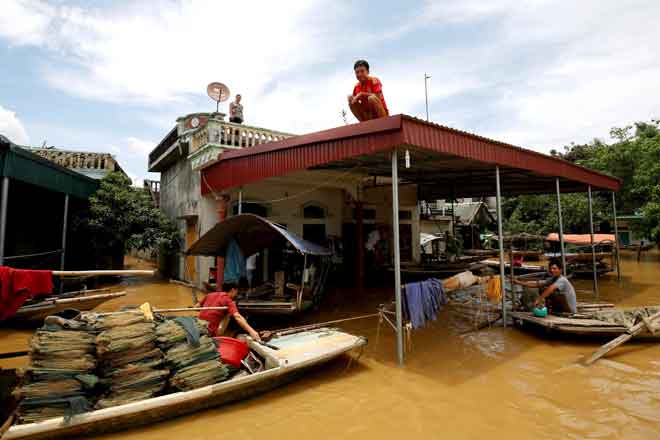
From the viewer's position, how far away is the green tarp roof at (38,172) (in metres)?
7.63

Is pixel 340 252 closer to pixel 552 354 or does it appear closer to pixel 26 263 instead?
pixel 552 354

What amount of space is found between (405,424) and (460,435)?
59cm

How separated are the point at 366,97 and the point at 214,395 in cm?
548

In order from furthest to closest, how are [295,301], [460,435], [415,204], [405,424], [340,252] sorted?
[415,204]
[340,252]
[295,301]
[405,424]
[460,435]

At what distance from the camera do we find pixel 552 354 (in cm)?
616

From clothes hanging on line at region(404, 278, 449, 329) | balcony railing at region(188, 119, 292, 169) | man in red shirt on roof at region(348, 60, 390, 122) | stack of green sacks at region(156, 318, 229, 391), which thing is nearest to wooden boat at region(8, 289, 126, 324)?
stack of green sacks at region(156, 318, 229, 391)

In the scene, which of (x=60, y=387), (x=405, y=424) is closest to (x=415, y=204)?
(x=405, y=424)

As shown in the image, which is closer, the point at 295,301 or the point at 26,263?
the point at 295,301

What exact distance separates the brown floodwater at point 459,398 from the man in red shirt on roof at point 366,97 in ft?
14.8

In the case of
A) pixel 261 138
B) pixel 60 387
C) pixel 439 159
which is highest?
pixel 261 138

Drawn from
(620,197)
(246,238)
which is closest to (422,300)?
(246,238)

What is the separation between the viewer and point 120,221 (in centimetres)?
1216

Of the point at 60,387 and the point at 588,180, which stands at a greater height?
the point at 588,180

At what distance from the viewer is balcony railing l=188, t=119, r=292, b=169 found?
10141mm
